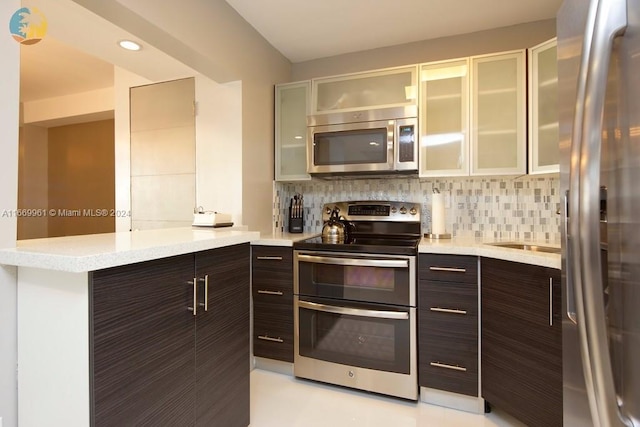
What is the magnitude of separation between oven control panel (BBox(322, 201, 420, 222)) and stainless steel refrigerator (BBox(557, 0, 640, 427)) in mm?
1822

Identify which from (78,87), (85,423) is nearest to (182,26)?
(85,423)

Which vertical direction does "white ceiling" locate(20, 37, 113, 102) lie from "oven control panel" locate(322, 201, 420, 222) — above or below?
above

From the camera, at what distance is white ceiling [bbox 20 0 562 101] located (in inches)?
82.3

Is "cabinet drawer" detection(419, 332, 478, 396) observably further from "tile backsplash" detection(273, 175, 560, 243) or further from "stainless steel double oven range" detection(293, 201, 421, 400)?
"tile backsplash" detection(273, 175, 560, 243)

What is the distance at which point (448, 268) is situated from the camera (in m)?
1.87

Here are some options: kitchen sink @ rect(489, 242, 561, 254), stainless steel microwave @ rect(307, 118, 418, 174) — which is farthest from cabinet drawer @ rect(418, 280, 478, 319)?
stainless steel microwave @ rect(307, 118, 418, 174)

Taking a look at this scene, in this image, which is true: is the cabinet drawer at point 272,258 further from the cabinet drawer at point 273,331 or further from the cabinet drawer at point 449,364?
the cabinet drawer at point 449,364

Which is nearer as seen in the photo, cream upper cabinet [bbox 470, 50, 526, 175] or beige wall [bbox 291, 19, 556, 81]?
cream upper cabinet [bbox 470, 50, 526, 175]

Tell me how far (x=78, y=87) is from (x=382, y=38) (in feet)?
10.4

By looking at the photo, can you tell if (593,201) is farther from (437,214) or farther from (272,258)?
(272,258)

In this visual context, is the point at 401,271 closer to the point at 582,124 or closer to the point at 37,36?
the point at 582,124

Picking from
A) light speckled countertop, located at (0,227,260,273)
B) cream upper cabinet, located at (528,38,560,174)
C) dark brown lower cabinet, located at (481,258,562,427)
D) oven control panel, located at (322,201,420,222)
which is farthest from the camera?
oven control panel, located at (322,201,420,222)

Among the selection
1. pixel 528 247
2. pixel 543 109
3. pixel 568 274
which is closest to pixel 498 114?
pixel 543 109

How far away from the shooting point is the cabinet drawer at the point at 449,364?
1.82m
